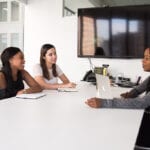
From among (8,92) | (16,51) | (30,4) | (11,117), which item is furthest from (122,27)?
(11,117)

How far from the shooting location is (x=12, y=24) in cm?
498

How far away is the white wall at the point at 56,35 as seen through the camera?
430cm

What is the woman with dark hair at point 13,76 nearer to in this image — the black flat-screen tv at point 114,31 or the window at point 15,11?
the black flat-screen tv at point 114,31

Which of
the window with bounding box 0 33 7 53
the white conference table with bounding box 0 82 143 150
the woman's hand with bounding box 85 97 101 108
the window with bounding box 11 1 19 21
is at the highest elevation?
the window with bounding box 11 1 19 21

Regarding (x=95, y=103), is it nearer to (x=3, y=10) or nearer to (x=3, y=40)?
(x=3, y=40)

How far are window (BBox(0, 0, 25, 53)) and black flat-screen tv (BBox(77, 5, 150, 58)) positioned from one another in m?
1.21

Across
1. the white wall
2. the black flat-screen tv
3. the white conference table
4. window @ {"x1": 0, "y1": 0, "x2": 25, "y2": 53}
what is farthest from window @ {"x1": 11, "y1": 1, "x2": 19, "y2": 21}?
the white conference table

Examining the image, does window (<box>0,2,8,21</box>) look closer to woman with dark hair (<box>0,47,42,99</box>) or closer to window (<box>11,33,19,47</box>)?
window (<box>11,33,19,47</box>)

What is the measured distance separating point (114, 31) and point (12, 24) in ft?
6.38

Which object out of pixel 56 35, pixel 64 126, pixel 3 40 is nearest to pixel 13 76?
pixel 64 126

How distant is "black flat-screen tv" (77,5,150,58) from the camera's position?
155 inches

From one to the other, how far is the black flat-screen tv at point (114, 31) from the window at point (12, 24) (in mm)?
1214

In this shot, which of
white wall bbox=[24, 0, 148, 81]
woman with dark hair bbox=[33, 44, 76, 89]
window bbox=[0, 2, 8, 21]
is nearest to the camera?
woman with dark hair bbox=[33, 44, 76, 89]

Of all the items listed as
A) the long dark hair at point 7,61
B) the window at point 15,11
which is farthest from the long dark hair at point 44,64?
the window at point 15,11
